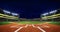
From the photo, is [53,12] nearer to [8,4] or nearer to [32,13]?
[32,13]

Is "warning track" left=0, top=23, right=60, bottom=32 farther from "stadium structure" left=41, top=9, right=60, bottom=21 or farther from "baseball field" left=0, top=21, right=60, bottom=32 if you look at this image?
"stadium structure" left=41, top=9, right=60, bottom=21

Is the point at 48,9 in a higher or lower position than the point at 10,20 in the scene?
higher

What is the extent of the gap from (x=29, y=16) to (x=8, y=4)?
0.68 meters

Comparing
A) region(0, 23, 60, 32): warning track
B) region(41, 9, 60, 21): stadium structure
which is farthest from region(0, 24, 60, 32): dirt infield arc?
region(41, 9, 60, 21): stadium structure

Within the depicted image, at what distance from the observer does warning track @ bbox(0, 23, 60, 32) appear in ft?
12.2

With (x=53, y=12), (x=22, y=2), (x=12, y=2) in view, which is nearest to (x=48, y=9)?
(x=53, y=12)

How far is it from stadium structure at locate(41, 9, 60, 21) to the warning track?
0.19 metres

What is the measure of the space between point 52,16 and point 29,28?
2.68ft

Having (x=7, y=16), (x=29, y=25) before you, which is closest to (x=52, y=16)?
(x=29, y=25)

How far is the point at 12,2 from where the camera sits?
4121 mm

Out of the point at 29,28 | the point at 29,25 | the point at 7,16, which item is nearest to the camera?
the point at 29,28

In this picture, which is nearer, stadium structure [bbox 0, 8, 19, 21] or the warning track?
the warning track

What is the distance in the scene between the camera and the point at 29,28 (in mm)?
3914

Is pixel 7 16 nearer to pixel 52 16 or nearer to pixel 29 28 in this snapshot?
pixel 29 28
